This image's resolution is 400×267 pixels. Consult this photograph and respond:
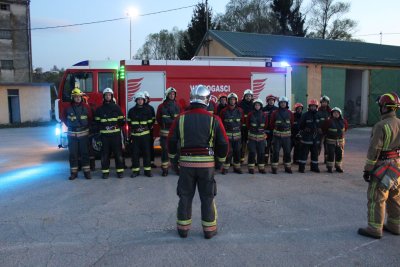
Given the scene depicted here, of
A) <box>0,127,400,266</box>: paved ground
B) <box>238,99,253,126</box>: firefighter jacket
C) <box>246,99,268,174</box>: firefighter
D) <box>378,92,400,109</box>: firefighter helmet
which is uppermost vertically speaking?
<box>378,92,400,109</box>: firefighter helmet

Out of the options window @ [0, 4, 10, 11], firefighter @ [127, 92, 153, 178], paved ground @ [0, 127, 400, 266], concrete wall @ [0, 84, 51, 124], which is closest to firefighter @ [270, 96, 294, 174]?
paved ground @ [0, 127, 400, 266]

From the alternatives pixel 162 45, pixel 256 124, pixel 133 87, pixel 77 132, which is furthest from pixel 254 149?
pixel 162 45

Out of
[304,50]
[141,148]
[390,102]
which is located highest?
[304,50]

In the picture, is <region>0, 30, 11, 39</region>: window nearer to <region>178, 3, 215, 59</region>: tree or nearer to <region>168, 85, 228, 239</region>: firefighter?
<region>178, 3, 215, 59</region>: tree

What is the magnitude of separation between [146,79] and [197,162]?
18.4 ft

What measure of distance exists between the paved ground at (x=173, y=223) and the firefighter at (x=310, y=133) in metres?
0.52

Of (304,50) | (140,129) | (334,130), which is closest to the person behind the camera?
(140,129)

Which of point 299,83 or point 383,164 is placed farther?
point 299,83

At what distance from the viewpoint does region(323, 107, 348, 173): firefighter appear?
873cm

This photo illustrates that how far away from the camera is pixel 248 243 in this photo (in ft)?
14.8

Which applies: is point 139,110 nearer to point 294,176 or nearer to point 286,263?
point 294,176

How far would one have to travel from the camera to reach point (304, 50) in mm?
21078

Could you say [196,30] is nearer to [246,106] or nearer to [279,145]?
[246,106]

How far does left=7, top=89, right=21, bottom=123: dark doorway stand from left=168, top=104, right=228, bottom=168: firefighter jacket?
2676cm
